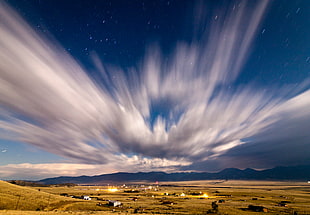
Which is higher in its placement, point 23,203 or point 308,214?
point 23,203

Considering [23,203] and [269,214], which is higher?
[23,203]

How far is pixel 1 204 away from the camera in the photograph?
48.8 m

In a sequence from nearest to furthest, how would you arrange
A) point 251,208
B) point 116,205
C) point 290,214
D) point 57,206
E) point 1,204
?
point 1,204, point 290,214, point 57,206, point 251,208, point 116,205

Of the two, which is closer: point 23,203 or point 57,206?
point 23,203

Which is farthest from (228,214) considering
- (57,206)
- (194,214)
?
(57,206)

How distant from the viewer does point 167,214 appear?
49469 mm

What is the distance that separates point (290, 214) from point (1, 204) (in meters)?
84.4

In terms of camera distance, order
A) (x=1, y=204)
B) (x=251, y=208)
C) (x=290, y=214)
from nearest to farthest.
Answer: (x=1, y=204) → (x=290, y=214) → (x=251, y=208)

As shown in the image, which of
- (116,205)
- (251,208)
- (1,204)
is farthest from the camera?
(116,205)

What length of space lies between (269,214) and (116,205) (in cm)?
5262

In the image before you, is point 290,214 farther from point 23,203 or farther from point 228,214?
point 23,203

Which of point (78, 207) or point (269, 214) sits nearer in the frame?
point (269, 214)

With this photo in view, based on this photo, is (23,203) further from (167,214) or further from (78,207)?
(167,214)

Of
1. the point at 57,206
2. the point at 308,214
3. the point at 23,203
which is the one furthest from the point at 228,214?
the point at 23,203
